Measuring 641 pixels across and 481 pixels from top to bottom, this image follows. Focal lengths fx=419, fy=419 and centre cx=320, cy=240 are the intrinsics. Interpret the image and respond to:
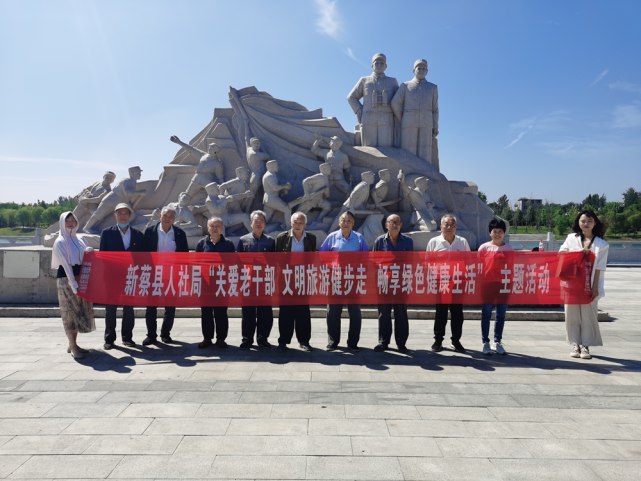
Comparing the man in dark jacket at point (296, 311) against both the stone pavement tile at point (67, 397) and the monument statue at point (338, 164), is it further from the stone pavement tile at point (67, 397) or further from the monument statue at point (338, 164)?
the monument statue at point (338, 164)

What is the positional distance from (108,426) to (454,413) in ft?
7.78

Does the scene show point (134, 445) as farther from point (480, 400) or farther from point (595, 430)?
point (595, 430)

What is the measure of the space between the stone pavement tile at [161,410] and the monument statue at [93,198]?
750 centimetres

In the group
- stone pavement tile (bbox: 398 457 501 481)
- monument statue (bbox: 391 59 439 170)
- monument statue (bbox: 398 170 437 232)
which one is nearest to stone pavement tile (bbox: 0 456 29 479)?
stone pavement tile (bbox: 398 457 501 481)

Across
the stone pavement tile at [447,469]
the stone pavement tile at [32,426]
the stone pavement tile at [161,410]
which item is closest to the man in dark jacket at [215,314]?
the stone pavement tile at [161,410]

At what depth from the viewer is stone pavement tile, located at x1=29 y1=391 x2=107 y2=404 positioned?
3.19 metres

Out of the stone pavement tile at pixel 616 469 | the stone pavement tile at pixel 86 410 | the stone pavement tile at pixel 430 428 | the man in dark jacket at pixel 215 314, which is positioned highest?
the man in dark jacket at pixel 215 314

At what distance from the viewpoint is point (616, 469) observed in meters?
2.30

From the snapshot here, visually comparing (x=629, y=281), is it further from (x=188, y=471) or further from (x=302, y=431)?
(x=188, y=471)

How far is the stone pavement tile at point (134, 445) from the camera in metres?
2.46

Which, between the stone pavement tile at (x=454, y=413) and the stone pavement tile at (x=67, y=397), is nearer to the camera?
the stone pavement tile at (x=454, y=413)

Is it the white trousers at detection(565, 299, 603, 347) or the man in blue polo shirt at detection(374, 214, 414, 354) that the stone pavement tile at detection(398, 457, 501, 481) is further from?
the white trousers at detection(565, 299, 603, 347)

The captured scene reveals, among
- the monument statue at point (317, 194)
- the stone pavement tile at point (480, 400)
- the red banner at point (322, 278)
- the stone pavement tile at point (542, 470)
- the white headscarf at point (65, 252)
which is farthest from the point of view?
the monument statue at point (317, 194)

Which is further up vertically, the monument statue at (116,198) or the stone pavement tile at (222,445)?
the monument statue at (116,198)
